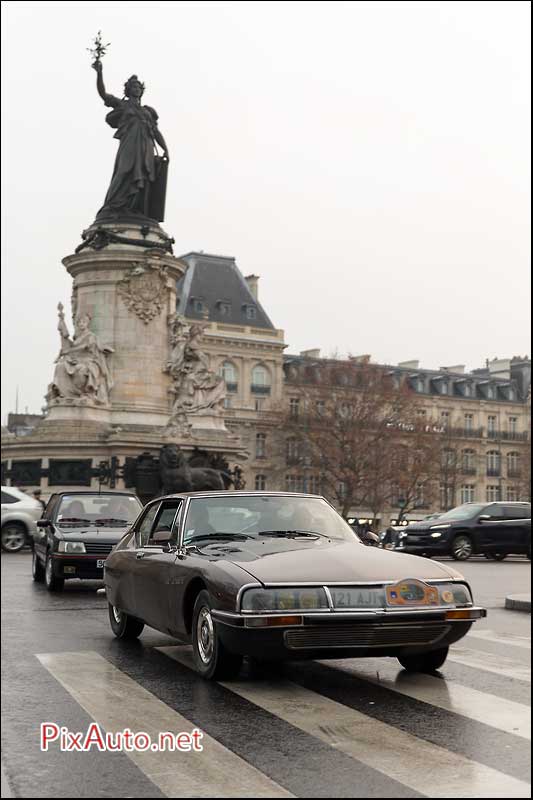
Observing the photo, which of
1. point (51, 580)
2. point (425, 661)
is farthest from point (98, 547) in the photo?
point (425, 661)

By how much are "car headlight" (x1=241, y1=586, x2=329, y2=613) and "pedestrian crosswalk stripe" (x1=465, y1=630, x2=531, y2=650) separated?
3321 millimetres

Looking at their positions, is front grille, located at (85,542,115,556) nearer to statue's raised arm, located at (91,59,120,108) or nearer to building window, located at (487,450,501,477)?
statue's raised arm, located at (91,59,120,108)

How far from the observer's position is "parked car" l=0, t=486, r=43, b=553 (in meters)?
19.6

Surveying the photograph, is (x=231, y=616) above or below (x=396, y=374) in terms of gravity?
below

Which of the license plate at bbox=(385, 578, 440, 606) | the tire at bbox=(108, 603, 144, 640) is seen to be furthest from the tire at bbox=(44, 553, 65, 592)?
the license plate at bbox=(385, 578, 440, 606)

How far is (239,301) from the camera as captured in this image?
89.1m

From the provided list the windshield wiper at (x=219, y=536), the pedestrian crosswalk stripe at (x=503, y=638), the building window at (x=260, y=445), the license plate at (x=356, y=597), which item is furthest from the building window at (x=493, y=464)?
the license plate at (x=356, y=597)

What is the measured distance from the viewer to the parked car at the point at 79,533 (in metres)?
12.6

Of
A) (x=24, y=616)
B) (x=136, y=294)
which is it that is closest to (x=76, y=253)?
(x=136, y=294)

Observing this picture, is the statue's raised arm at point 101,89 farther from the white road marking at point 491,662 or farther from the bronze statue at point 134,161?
the white road marking at point 491,662

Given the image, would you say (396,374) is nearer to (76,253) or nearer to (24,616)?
(76,253)

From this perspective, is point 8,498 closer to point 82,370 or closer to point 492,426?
point 82,370

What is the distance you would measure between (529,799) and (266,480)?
258 ft

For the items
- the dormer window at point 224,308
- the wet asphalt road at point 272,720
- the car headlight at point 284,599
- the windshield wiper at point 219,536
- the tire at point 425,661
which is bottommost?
the wet asphalt road at point 272,720
